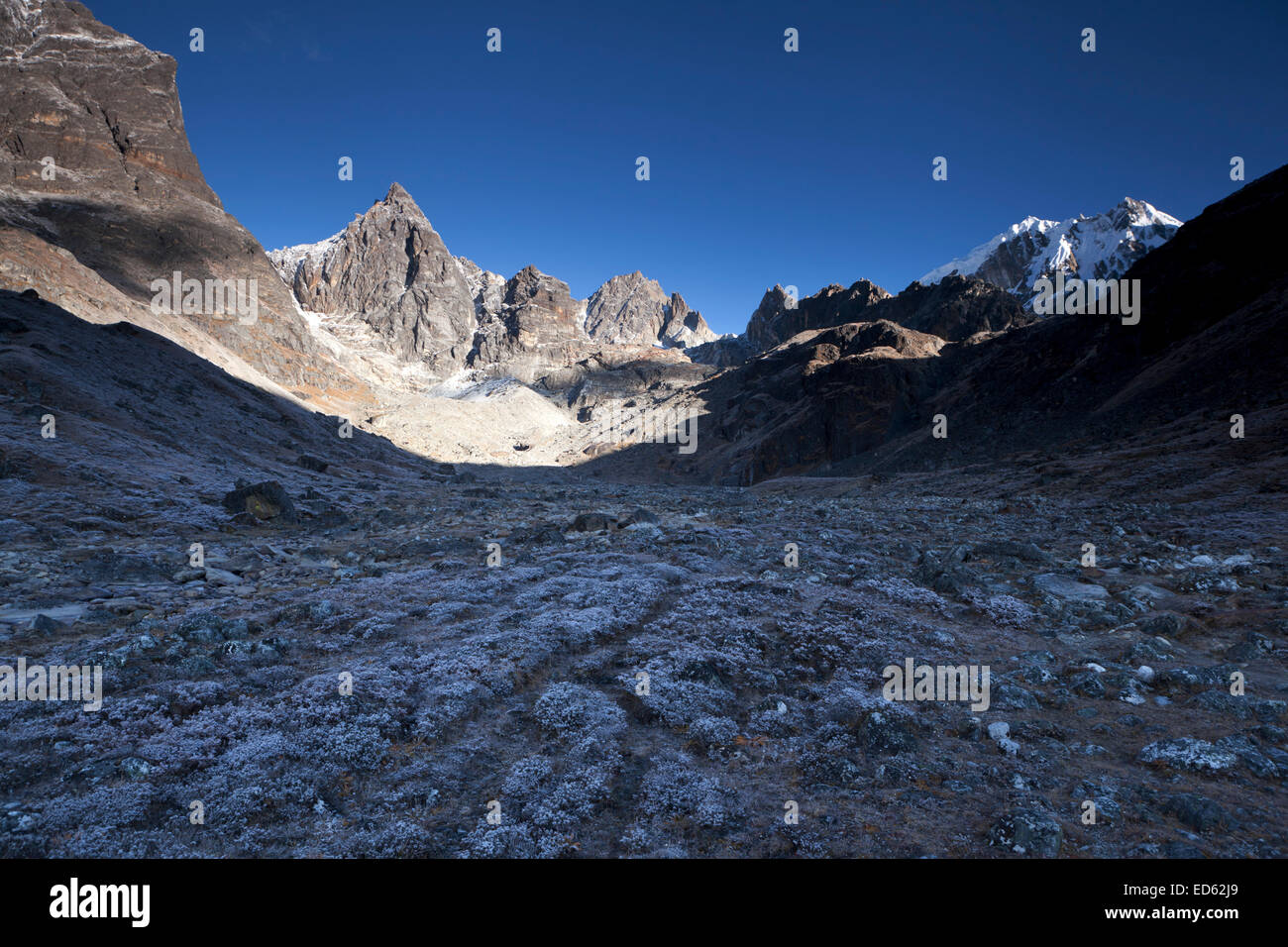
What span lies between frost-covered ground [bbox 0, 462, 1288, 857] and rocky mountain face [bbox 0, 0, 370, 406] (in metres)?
89.5

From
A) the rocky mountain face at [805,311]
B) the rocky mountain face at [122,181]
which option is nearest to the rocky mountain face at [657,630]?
the rocky mountain face at [122,181]

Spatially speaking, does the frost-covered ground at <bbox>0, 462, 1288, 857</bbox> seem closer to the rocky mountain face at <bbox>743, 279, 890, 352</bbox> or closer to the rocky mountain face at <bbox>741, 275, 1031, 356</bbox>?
the rocky mountain face at <bbox>741, 275, 1031, 356</bbox>

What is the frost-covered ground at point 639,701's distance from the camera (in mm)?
5445

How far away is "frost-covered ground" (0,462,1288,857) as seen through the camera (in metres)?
5.45

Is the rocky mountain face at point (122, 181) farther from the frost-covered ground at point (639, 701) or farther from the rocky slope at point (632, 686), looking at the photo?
the frost-covered ground at point (639, 701)

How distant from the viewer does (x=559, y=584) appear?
14.4m

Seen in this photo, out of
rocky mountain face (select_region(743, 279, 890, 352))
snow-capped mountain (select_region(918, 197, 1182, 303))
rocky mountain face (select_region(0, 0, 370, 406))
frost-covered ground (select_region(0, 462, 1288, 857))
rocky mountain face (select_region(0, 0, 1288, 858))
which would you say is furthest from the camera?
snow-capped mountain (select_region(918, 197, 1182, 303))

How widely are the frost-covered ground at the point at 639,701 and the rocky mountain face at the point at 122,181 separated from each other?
8949 cm

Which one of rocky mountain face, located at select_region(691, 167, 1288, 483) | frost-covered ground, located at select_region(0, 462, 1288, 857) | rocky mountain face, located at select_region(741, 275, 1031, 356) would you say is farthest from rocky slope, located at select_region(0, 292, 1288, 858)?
rocky mountain face, located at select_region(741, 275, 1031, 356)

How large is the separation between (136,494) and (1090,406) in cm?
5453

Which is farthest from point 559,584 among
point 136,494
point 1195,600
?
point 136,494
